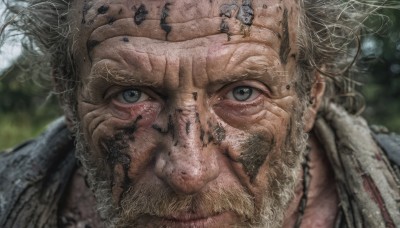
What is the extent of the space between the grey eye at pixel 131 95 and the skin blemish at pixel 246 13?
1.60 feet

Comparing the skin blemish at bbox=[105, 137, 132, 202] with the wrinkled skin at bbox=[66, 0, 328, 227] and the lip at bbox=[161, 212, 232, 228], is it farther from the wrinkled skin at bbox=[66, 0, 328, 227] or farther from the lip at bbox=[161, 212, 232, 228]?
the lip at bbox=[161, 212, 232, 228]

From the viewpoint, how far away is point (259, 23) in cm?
283

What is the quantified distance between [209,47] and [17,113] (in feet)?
16.0

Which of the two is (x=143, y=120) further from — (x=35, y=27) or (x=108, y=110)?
(x=35, y=27)

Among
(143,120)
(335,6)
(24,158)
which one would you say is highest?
(335,6)

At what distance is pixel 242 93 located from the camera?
9.34 feet

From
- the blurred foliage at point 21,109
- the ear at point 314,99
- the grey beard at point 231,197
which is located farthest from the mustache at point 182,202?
the blurred foliage at point 21,109

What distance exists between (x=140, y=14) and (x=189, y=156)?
1.95 feet

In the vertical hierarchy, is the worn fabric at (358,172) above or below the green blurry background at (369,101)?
above

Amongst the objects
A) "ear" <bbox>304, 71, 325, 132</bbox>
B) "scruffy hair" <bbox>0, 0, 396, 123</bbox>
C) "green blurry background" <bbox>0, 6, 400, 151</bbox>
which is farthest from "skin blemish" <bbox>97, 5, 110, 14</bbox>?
"green blurry background" <bbox>0, 6, 400, 151</bbox>

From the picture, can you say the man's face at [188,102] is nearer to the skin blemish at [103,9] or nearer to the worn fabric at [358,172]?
the skin blemish at [103,9]

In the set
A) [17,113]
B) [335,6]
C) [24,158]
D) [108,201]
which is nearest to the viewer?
[108,201]

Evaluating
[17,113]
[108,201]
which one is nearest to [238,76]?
[108,201]

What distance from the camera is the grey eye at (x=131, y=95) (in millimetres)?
2836
